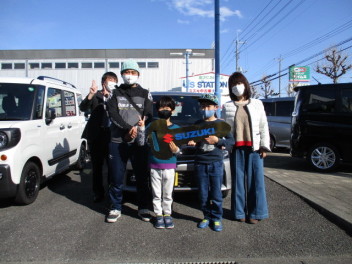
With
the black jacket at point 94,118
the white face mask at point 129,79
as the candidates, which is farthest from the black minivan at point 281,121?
the white face mask at point 129,79

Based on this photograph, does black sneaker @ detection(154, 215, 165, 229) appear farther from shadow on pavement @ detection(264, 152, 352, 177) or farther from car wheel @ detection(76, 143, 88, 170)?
shadow on pavement @ detection(264, 152, 352, 177)

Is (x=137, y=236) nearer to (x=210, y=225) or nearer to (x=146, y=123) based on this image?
(x=210, y=225)

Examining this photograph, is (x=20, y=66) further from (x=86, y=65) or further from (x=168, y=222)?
(x=168, y=222)

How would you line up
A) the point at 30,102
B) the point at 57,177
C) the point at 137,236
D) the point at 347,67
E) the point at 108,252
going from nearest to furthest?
the point at 108,252
the point at 137,236
the point at 30,102
the point at 57,177
the point at 347,67

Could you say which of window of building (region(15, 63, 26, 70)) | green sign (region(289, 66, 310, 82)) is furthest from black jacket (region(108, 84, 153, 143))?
window of building (region(15, 63, 26, 70))

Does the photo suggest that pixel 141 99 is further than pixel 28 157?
No

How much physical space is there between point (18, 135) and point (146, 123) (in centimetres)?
162

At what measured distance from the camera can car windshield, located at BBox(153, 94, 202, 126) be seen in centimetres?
430

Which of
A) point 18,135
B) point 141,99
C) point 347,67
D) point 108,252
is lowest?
point 108,252

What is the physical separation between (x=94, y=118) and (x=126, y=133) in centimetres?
96

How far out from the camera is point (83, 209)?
365 centimetres

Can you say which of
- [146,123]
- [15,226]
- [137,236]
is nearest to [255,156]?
[146,123]

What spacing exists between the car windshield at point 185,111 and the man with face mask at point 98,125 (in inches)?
32.8

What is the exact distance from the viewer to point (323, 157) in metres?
5.85
